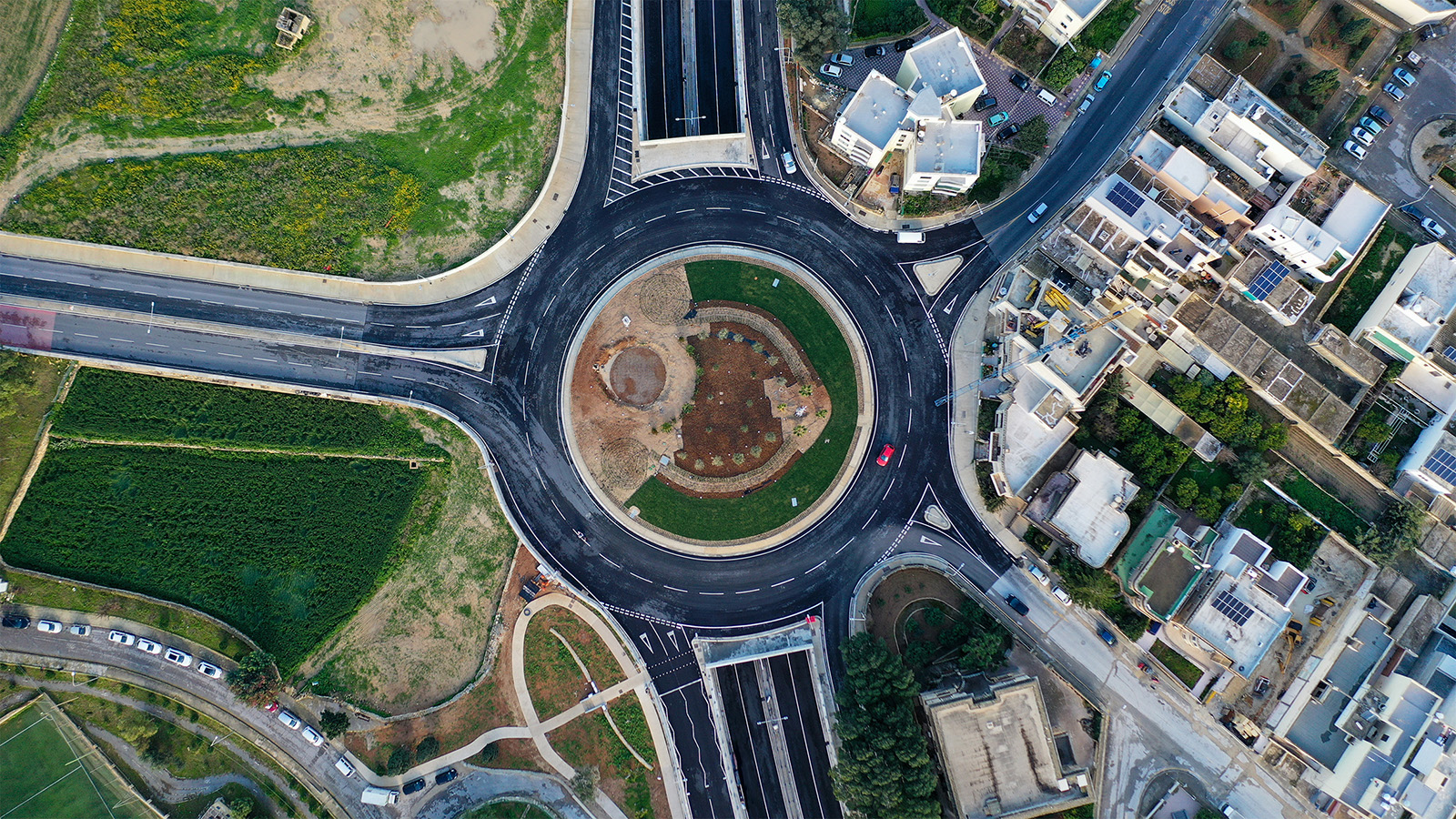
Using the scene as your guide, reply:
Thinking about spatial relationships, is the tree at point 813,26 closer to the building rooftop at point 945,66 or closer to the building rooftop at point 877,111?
the building rooftop at point 877,111

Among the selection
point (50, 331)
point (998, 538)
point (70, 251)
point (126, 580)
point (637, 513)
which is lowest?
point (126, 580)

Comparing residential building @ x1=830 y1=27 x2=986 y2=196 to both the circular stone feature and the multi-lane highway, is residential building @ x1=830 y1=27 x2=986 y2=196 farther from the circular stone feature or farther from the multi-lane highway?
the circular stone feature

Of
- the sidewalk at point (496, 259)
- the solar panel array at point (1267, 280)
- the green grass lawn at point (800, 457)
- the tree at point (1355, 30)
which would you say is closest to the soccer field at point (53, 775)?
the sidewalk at point (496, 259)

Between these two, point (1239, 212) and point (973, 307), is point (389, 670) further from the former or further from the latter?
point (1239, 212)

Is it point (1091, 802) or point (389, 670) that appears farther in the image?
point (389, 670)

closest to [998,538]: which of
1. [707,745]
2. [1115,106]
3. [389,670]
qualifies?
[707,745]

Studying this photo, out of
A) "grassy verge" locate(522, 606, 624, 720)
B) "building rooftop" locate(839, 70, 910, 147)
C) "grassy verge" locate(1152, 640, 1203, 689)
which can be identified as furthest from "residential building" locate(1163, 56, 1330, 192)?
"grassy verge" locate(522, 606, 624, 720)

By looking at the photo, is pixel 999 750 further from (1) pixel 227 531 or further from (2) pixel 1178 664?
(1) pixel 227 531

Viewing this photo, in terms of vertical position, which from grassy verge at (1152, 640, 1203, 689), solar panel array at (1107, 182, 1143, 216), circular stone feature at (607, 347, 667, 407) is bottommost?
circular stone feature at (607, 347, 667, 407)
